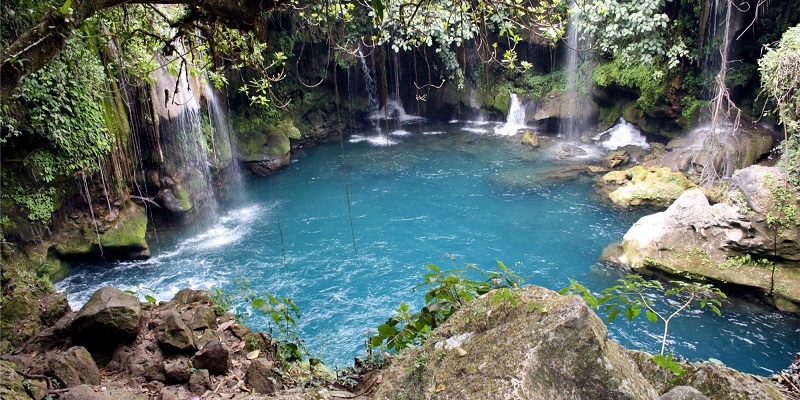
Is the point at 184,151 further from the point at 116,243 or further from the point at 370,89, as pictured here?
the point at 370,89

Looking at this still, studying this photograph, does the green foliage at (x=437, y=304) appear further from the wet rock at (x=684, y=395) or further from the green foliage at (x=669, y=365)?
the wet rock at (x=684, y=395)

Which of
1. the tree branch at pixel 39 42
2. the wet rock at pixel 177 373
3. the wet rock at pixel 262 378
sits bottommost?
the wet rock at pixel 262 378

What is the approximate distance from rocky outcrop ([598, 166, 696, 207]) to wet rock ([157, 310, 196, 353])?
35.0 ft

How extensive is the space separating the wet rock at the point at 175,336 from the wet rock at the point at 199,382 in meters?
0.33

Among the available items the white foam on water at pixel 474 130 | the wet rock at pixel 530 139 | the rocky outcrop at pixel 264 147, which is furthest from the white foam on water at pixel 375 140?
the wet rock at pixel 530 139

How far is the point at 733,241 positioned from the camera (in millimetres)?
8445

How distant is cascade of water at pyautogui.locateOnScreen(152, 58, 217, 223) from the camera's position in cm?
1103

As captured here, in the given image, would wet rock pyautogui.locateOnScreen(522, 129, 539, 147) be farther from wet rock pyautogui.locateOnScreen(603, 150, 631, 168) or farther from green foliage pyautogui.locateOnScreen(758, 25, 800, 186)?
green foliage pyautogui.locateOnScreen(758, 25, 800, 186)

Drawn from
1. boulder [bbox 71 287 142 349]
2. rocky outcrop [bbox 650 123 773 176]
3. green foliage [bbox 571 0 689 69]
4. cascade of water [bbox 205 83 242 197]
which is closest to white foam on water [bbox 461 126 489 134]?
green foliage [bbox 571 0 689 69]

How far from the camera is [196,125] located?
1234 centimetres

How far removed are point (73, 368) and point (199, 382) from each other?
80 centimetres

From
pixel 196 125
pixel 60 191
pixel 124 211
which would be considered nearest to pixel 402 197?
pixel 196 125

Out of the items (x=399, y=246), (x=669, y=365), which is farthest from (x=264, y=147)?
(x=669, y=365)

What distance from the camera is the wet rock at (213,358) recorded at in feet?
12.1
